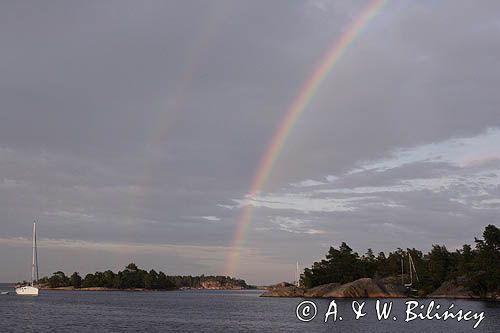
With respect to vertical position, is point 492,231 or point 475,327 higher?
point 492,231

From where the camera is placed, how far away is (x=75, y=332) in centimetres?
8244

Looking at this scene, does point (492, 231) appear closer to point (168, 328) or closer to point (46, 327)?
point (168, 328)

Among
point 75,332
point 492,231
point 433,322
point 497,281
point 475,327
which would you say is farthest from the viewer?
point 492,231

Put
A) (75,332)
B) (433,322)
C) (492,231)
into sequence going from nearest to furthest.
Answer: (75,332)
(433,322)
(492,231)

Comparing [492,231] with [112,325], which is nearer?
[112,325]

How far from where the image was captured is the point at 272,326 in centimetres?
9550

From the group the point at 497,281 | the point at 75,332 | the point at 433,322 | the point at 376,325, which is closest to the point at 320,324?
the point at 376,325

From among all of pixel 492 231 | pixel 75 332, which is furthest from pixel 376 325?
pixel 492 231

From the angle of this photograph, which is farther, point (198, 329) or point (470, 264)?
point (470, 264)

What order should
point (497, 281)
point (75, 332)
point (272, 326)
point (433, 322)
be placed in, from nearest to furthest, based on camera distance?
point (75, 332)
point (272, 326)
point (433, 322)
point (497, 281)

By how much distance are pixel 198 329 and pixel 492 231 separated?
13135 cm

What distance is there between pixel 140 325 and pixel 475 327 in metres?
55.7

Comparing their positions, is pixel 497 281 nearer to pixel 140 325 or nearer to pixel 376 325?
pixel 376 325

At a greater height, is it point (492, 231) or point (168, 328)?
point (492, 231)
